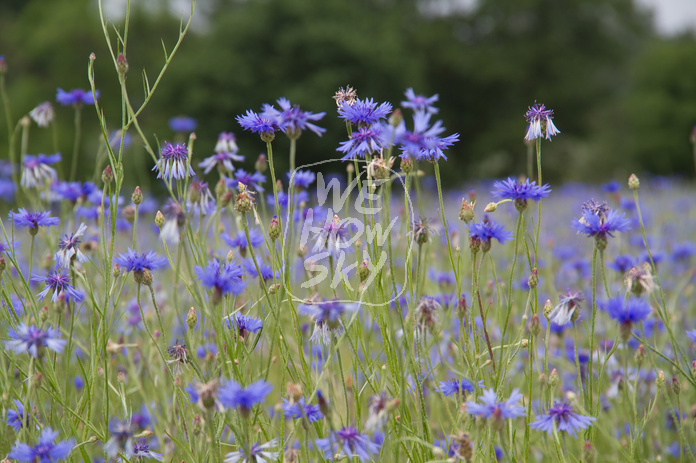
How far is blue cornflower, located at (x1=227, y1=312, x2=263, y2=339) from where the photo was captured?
1202 mm

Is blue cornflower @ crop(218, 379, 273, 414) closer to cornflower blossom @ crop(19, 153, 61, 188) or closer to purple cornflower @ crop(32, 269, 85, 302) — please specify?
purple cornflower @ crop(32, 269, 85, 302)

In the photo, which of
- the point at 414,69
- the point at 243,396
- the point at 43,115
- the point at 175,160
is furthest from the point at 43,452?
the point at 414,69

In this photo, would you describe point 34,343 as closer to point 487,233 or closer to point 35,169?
point 487,233

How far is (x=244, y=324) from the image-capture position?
1229 millimetres

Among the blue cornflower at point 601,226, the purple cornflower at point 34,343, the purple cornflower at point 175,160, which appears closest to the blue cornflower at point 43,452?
the purple cornflower at point 34,343

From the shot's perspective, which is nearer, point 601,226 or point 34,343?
point 34,343

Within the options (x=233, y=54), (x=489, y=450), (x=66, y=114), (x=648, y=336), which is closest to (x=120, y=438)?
(x=489, y=450)

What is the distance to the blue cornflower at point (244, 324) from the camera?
1.20 m

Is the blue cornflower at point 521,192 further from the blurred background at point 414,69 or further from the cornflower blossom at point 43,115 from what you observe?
the blurred background at point 414,69

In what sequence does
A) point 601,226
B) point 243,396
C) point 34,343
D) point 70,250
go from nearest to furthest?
point 243,396
point 34,343
point 601,226
point 70,250

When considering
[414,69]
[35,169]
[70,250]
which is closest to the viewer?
[70,250]

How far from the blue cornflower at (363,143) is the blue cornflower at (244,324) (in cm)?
37

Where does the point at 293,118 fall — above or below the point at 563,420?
above

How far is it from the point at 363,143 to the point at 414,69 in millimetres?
13228
